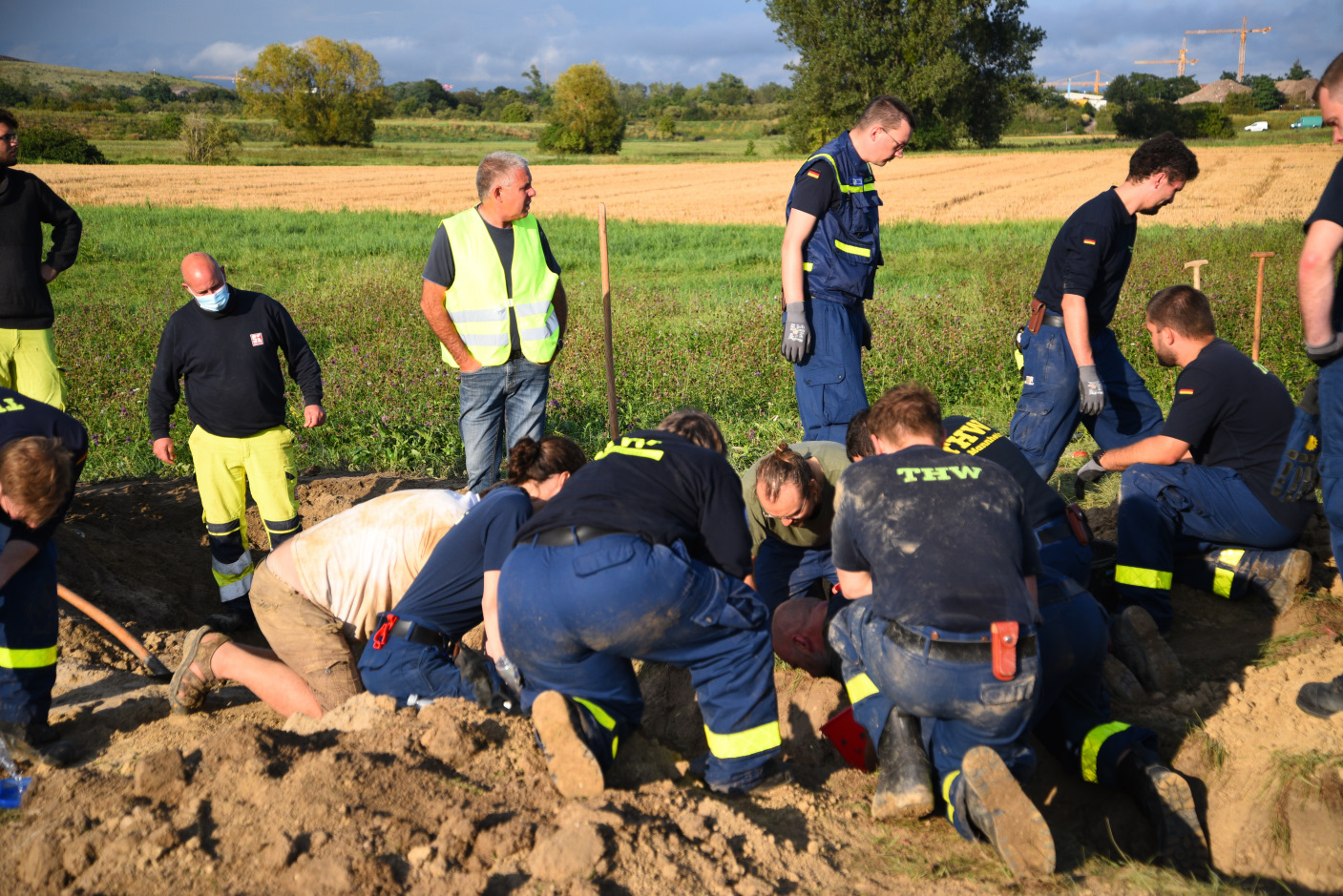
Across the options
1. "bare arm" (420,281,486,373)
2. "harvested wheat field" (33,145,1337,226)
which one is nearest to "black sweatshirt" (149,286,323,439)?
"bare arm" (420,281,486,373)

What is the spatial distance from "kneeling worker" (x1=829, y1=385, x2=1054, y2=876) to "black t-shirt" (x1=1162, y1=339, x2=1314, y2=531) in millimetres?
1730

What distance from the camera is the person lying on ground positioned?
11.9 feet

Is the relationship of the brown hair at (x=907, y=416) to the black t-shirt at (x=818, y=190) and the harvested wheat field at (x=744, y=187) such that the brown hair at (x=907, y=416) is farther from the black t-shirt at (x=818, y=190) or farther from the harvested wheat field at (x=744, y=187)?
the harvested wheat field at (x=744, y=187)

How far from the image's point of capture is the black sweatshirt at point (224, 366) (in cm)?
471

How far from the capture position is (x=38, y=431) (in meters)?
3.52

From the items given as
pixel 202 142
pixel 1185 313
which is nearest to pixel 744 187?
pixel 202 142

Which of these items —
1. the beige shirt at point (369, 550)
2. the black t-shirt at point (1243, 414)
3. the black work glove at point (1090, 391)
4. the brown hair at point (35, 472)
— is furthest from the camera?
the black work glove at point (1090, 391)

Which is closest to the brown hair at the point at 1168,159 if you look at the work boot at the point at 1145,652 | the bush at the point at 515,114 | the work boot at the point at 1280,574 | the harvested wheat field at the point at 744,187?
the work boot at the point at 1280,574

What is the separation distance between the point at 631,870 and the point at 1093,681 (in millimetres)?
1894

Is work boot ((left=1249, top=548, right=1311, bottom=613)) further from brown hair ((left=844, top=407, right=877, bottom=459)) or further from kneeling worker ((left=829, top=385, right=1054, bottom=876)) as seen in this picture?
brown hair ((left=844, top=407, right=877, bottom=459))

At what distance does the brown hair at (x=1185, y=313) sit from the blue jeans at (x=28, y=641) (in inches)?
188

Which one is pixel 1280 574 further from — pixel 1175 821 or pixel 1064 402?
pixel 1175 821

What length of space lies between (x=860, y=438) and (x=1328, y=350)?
1.63 m

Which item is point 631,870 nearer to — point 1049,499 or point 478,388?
point 1049,499
